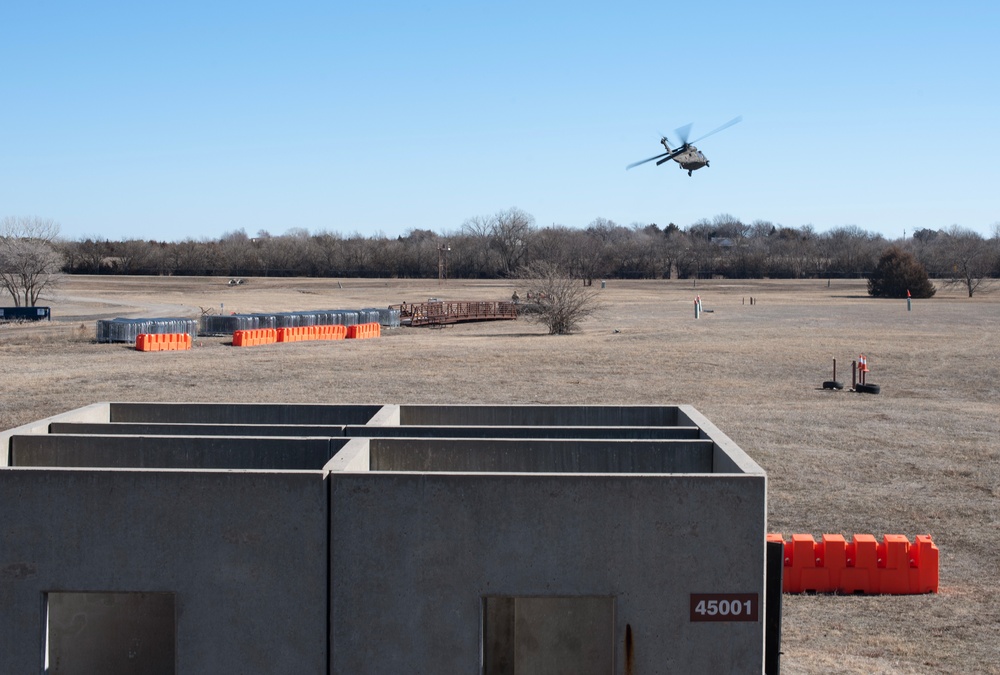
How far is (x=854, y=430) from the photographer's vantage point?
28750mm

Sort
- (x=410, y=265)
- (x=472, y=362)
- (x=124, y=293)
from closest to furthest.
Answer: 1. (x=472, y=362)
2. (x=124, y=293)
3. (x=410, y=265)

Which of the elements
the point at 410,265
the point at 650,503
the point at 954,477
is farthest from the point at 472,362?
the point at 410,265

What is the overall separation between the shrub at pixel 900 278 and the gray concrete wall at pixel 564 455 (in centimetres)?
9637

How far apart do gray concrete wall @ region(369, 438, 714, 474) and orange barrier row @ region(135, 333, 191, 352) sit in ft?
129

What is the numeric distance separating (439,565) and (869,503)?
45.8 ft

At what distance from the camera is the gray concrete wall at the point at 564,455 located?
11789 mm

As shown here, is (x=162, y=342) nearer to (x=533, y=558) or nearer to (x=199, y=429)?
(x=199, y=429)

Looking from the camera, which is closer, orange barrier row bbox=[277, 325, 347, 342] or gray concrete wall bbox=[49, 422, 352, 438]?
gray concrete wall bbox=[49, 422, 352, 438]

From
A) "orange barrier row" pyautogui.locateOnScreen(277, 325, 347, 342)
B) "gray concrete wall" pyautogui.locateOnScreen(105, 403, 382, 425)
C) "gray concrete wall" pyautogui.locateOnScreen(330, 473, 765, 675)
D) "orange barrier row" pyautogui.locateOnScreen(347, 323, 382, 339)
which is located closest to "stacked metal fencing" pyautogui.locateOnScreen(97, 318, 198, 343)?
"orange barrier row" pyautogui.locateOnScreen(277, 325, 347, 342)

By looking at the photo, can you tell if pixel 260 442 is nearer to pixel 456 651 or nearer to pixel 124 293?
pixel 456 651

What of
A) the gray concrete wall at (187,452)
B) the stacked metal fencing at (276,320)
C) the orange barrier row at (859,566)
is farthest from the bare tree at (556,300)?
the gray concrete wall at (187,452)

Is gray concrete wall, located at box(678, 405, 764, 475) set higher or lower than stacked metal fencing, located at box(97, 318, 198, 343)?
higher

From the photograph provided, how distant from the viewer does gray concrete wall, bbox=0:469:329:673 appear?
31.1 feet

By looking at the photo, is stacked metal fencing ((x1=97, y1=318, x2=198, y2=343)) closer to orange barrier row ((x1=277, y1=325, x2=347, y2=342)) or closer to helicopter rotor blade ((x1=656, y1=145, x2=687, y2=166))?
orange barrier row ((x1=277, y1=325, x2=347, y2=342))
